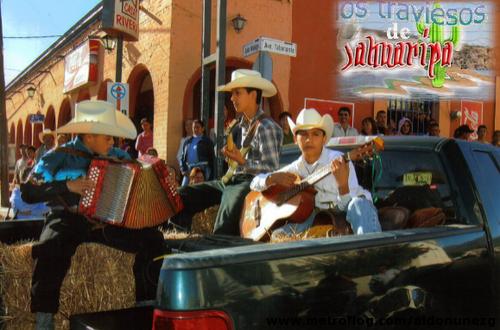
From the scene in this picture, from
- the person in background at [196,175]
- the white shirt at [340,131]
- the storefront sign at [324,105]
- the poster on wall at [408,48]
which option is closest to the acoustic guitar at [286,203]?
the person in background at [196,175]

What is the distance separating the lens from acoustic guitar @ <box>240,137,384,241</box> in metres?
3.28

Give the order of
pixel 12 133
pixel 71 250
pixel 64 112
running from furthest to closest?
pixel 12 133 → pixel 64 112 → pixel 71 250

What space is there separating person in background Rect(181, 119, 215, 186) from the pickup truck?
17.0 ft

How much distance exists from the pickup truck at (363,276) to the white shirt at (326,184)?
0.45m

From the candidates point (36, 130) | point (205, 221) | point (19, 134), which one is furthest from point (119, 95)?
point (19, 134)

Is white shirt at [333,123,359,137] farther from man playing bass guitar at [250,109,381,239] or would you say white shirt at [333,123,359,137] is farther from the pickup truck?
the pickup truck

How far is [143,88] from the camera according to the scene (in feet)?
50.9

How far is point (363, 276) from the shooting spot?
2.13m

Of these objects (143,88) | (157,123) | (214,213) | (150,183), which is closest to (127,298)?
(150,183)

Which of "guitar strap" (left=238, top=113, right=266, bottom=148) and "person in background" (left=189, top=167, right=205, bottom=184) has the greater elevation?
"guitar strap" (left=238, top=113, right=266, bottom=148)

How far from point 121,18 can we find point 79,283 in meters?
9.47

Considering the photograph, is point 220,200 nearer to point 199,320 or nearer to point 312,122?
point 312,122

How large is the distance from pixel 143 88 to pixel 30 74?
41.7 ft

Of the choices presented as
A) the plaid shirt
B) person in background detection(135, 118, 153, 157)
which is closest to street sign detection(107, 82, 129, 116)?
person in background detection(135, 118, 153, 157)
